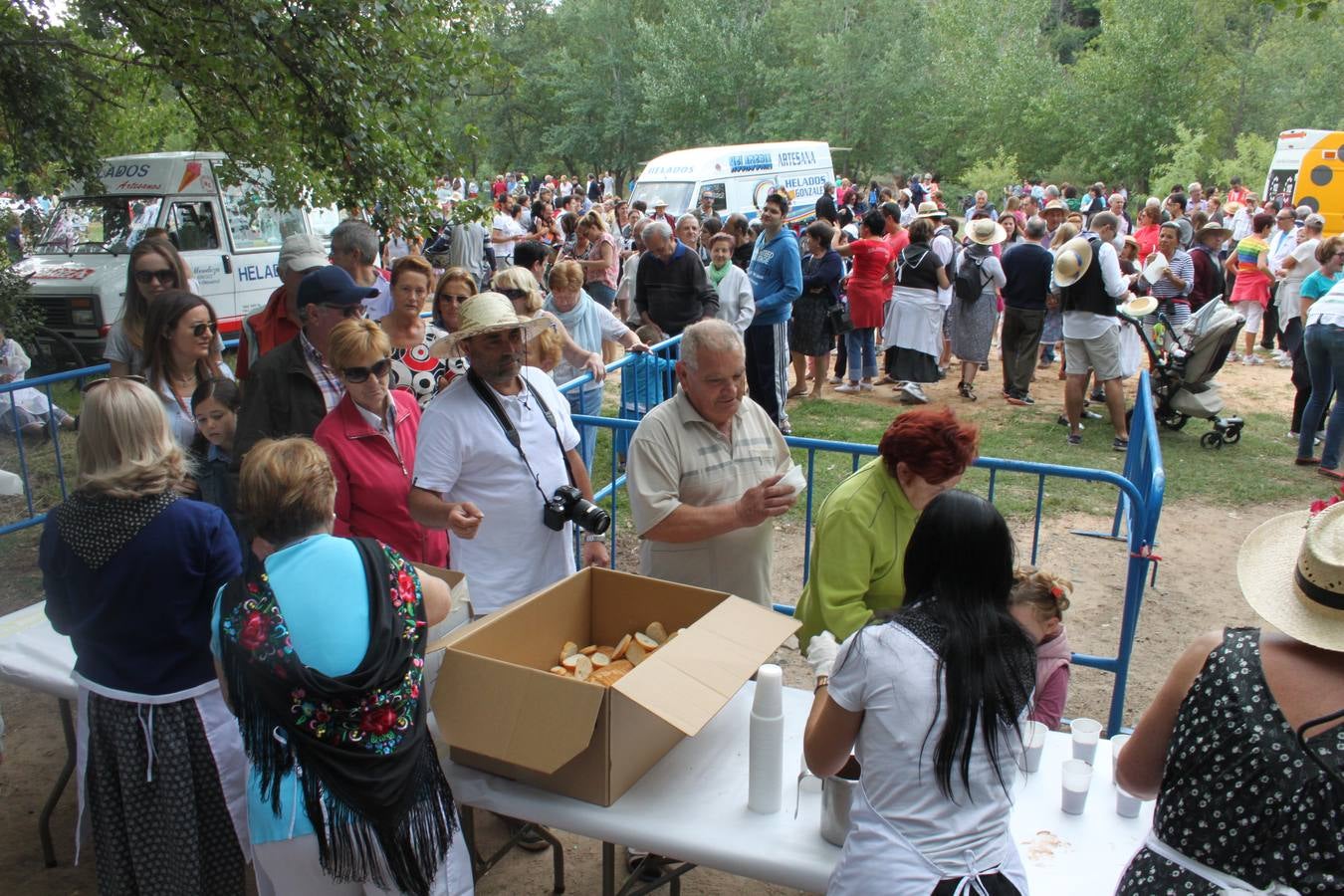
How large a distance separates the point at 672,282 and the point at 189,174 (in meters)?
6.60

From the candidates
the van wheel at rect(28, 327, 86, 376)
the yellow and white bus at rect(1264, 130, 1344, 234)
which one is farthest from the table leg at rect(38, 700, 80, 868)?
the yellow and white bus at rect(1264, 130, 1344, 234)

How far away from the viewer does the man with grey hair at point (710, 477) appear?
3193mm

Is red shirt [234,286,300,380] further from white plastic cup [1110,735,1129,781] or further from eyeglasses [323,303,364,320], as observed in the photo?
white plastic cup [1110,735,1129,781]

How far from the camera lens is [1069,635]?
5.25 m

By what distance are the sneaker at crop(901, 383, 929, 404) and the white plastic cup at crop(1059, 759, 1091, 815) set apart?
26.2ft

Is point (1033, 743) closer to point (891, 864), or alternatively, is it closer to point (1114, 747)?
A: point (1114, 747)

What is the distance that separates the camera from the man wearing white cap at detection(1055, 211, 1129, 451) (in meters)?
8.26

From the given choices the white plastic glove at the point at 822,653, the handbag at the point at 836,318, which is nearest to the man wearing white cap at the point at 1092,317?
the handbag at the point at 836,318

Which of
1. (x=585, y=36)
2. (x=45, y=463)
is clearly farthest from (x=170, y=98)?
(x=585, y=36)

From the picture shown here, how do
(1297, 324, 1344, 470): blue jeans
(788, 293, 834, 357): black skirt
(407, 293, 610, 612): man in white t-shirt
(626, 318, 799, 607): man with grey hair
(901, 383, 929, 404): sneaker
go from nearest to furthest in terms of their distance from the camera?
1. (626, 318, 799, 607): man with grey hair
2. (407, 293, 610, 612): man in white t-shirt
3. (1297, 324, 1344, 470): blue jeans
4. (788, 293, 834, 357): black skirt
5. (901, 383, 929, 404): sneaker

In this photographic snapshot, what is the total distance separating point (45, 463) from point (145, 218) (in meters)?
4.05

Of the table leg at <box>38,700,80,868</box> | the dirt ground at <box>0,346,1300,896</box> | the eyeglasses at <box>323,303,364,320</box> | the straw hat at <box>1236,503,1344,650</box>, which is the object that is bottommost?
the dirt ground at <box>0,346,1300,896</box>

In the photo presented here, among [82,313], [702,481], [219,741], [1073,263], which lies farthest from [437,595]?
[82,313]

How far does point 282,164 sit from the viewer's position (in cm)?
643
